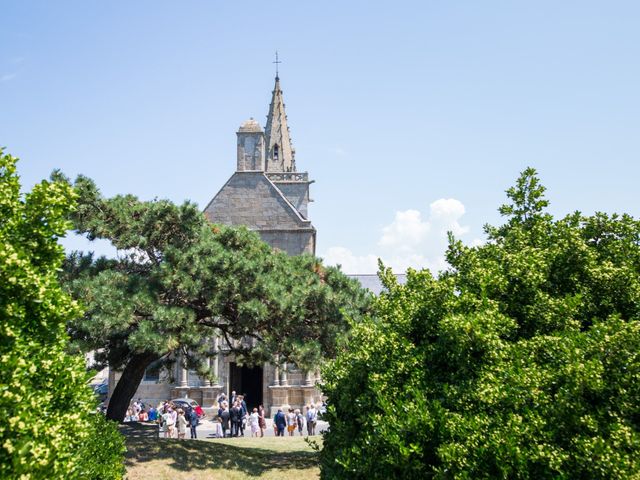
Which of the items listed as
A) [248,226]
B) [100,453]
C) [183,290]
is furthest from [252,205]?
[100,453]

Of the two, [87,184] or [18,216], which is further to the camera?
[87,184]

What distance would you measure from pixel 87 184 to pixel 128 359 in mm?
6032

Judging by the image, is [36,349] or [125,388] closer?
[36,349]

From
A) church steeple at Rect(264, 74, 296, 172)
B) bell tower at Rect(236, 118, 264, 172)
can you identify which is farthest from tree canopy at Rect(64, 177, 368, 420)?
church steeple at Rect(264, 74, 296, 172)

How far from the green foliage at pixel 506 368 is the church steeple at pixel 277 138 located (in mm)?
42210

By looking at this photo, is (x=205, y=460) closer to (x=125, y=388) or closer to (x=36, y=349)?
(x=125, y=388)

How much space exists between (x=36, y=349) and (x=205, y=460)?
9.91 m

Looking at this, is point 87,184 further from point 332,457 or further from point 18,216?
point 332,457

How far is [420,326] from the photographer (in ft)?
31.4

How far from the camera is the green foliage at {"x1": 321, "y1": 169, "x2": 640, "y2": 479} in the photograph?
7121 millimetres

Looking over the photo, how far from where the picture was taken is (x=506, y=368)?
26.2ft

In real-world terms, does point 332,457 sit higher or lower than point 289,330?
lower

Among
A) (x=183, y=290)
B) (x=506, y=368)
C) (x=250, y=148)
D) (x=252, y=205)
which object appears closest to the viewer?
(x=506, y=368)

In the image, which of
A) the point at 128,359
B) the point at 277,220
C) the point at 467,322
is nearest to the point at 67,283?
the point at 128,359
